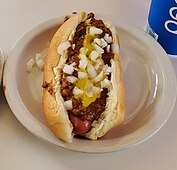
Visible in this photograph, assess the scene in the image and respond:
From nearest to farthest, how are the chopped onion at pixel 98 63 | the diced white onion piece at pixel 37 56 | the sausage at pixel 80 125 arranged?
1. the sausage at pixel 80 125
2. the chopped onion at pixel 98 63
3. the diced white onion piece at pixel 37 56

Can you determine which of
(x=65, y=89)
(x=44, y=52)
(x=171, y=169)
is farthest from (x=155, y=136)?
(x=44, y=52)

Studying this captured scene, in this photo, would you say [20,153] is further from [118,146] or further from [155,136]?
[155,136]

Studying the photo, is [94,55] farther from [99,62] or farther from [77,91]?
[77,91]

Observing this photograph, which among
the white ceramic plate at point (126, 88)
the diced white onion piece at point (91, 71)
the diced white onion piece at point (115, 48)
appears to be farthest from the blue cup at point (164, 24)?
the diced white onion piece at point (91, 71)

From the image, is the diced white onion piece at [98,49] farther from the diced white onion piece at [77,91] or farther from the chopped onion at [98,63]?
the diced white onion piece at [77,91]

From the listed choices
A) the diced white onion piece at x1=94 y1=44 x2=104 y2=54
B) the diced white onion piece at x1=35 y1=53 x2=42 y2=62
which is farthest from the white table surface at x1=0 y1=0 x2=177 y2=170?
the diced white onion piece at x1=94 y1=44 x2=104 y2=54
